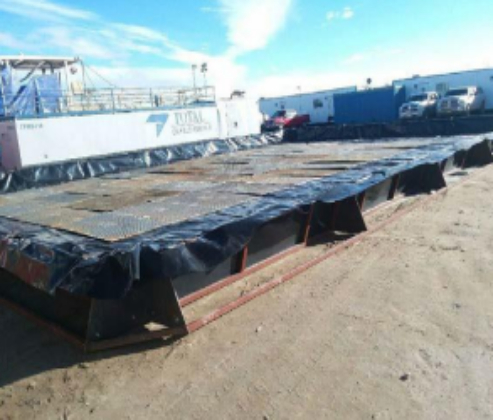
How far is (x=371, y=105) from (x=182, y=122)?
1841 cm

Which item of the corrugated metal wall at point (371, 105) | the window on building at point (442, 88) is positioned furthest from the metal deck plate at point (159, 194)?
the window on building at point (442, 88)

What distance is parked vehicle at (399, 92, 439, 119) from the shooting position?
27.1 metres

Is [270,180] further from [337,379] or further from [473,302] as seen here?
[337,379]

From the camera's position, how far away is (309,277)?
5.05m

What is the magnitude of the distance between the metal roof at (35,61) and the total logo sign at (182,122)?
466 cm

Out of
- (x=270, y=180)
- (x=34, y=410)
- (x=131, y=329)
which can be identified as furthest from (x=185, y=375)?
(x=270, y=180)

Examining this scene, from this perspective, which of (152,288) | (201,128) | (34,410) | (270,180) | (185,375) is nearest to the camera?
(34,410)

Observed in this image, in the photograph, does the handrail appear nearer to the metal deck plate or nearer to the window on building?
the metal deck plate

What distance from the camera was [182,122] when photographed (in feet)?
54.9

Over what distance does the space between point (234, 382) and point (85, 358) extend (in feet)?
4.42

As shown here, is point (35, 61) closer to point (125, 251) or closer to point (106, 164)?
point (106, 164)

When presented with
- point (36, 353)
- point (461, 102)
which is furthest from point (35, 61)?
point (461, 102)

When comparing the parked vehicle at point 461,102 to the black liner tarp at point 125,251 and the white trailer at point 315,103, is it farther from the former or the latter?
the black liner tarp at point 125,251

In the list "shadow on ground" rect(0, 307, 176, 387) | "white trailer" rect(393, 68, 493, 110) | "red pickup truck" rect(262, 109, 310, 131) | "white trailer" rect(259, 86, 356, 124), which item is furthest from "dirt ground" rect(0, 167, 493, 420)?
"white trailer" rect(259, 86, 356, 124)
